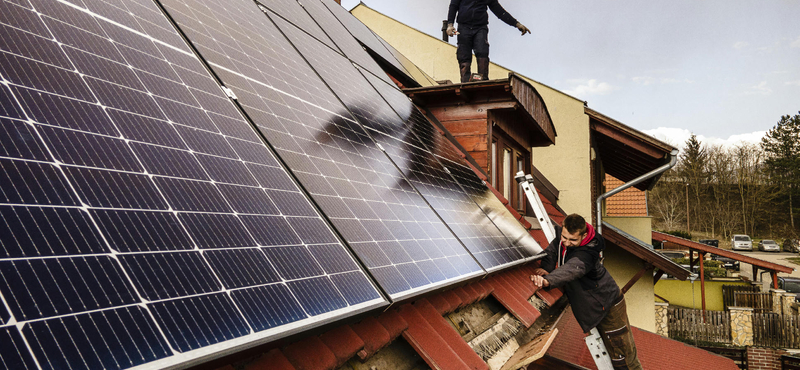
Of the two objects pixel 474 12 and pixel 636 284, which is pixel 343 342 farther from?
pixel 636 284

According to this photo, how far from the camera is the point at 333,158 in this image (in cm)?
371

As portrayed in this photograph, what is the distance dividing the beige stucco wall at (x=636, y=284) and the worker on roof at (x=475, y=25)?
32.0 ft

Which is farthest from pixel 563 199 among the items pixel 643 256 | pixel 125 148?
pixel 125 148

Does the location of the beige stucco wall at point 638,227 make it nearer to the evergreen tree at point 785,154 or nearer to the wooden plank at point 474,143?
the wooden plank at point 474,143

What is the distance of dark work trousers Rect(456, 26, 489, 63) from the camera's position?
33.9 ft

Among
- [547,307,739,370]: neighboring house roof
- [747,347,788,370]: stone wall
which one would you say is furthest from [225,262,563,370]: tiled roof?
[747,347,788,370]: stone wall

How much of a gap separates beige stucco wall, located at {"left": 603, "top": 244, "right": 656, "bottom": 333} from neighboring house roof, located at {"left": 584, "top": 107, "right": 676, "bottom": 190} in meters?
2.99

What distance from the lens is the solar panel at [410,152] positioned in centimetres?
462

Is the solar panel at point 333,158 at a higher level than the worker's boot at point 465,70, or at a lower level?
lower

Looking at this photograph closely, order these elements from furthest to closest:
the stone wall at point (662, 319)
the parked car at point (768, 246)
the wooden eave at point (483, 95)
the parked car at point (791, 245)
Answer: the parked car at point (791, 245) → the parked car at point (768, 246) → the stone wall at point (662, 319) → the wooden eave at point (483, 95)

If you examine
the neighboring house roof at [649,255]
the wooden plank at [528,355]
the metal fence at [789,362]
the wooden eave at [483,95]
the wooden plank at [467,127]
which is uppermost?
the wooden eave at [483,95]

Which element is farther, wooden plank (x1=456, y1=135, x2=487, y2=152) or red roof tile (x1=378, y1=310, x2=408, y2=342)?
wooden plank (x1=456, y1=135, x2=487, y2=152)

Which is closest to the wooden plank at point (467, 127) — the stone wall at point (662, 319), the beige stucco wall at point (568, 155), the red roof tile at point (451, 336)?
the red roof tile at point (451, 336)

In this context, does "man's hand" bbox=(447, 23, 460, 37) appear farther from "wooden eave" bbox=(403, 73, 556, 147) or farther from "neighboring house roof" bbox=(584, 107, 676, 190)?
"neighboring house roof" bbox=(584, 107, 676, 190)
